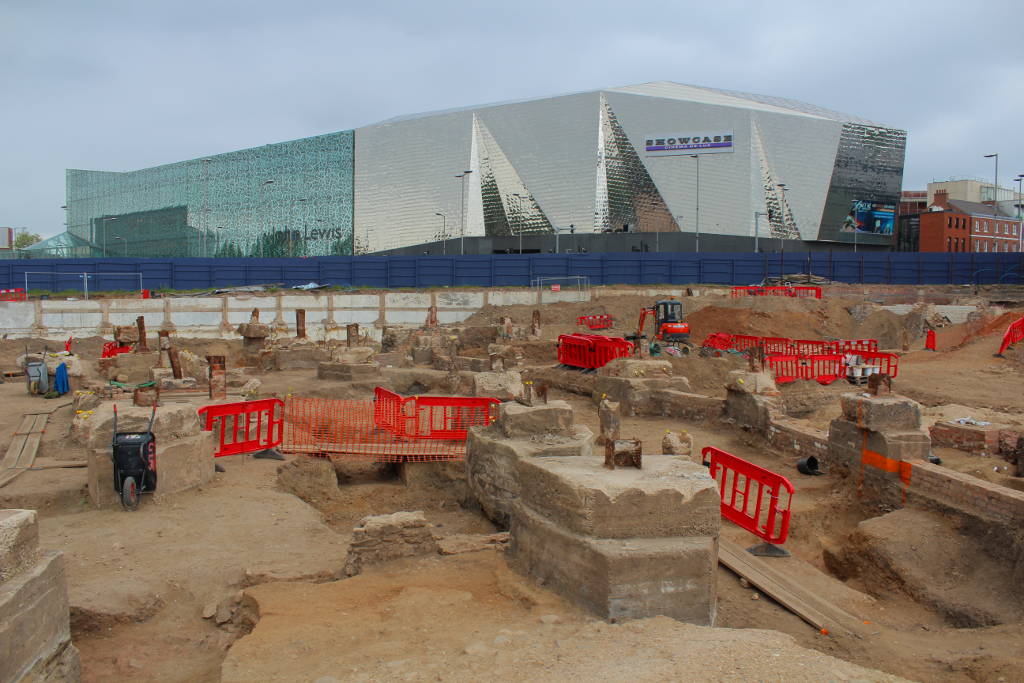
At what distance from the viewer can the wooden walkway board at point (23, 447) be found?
980 cm

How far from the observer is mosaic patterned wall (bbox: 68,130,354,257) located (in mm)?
61188

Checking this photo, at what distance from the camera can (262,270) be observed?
41.8 meters

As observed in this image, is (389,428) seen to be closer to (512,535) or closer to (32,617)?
(512,535)

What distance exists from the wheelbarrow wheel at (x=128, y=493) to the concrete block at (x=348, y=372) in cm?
1013

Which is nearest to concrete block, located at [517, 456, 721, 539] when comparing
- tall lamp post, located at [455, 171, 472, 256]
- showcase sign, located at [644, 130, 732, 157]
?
showcase sign, located at [644, 130, 732, 157]

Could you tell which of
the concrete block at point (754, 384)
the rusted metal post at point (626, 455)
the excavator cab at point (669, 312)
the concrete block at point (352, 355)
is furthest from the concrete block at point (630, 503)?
the excavator cab at point (669, 312)

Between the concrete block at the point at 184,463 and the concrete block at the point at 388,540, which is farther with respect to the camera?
the concrete block at the point at 184,463

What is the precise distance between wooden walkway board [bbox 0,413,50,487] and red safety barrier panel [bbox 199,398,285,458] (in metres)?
2.41

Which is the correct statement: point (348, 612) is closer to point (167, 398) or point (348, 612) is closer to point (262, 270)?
point (167, 398)

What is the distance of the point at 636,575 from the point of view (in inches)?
212

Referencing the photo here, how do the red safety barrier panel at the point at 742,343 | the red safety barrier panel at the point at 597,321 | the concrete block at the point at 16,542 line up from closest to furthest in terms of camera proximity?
the concrete block at the point at 16,542, the red safety barrier panel at the point at 742,343, the red safety barrier panel at the point at 597,321

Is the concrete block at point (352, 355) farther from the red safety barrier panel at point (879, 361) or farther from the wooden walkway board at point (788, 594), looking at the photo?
the wooden walkway board at point (788, 594)

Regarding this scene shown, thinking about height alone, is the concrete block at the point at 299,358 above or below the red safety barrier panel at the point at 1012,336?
below

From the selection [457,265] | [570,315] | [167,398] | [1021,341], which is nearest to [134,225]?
[457,265]
